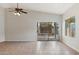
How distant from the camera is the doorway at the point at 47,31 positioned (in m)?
12.0

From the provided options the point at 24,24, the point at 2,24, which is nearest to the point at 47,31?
the point at 24,24

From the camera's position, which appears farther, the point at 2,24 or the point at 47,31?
the point at 47,31

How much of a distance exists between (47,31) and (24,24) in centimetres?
203

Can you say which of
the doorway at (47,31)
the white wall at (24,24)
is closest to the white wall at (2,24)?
the white wall at (24,24)

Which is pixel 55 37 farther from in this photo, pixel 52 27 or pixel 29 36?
pixel 29 36

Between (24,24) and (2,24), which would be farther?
(24,24)

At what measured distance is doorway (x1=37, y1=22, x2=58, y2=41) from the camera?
472 inches

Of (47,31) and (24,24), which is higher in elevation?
(24,24)

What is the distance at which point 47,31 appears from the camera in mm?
12039

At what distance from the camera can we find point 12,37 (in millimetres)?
11930

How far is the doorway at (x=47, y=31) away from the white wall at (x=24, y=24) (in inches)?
11.8

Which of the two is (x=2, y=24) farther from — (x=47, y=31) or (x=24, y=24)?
(x=47, y=31)

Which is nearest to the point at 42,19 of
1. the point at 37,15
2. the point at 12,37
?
the point at 37,15

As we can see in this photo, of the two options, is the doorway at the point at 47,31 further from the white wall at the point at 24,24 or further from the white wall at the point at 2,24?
the white wall at the point at 2,24
